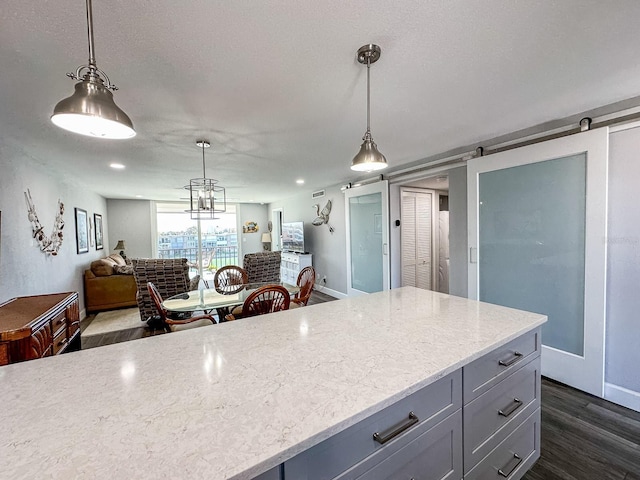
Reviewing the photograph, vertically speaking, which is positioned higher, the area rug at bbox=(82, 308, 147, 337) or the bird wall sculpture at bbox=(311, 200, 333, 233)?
the bird wall sculpture at bbox=(311, 200, 333, 233)

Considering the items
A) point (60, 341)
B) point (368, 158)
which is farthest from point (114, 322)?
point (368, 158)

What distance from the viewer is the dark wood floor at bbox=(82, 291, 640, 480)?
5.15ft

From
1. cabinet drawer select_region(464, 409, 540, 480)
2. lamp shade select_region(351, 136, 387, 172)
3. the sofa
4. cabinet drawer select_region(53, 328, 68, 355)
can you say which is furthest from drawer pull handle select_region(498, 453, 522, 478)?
the sofa

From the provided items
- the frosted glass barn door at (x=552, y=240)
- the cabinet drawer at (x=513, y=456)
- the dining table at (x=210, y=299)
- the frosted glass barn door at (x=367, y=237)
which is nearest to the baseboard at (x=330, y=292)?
the frosted glass barn door at (x=367, y=237)

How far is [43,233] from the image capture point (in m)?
3.28

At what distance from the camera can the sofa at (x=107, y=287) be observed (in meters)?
4.68

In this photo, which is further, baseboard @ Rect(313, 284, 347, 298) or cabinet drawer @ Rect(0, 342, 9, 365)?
baseboard @ Rect(313, 284, 347, 298)

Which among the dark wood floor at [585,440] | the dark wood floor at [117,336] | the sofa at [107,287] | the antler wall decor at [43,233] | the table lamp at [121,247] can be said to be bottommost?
the dark wood floor at [585,440]

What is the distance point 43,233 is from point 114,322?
65.1 inches

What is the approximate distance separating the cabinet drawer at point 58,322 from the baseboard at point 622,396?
413 cm

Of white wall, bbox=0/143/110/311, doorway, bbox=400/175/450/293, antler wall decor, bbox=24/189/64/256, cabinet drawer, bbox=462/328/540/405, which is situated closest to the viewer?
cabinet drawer, bbox=462/328/540/405

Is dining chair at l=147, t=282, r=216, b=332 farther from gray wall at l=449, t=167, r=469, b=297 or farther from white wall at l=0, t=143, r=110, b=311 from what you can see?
gray wall at l=449, t=167, r=469, b=297

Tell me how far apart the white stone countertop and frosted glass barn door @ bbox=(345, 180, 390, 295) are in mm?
2864

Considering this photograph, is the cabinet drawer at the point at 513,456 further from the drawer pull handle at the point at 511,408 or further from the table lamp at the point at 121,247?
the table lamp at the point at 121,247
